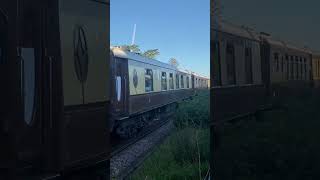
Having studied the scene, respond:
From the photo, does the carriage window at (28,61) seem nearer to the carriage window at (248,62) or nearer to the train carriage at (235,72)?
the train carriage at (235,72)

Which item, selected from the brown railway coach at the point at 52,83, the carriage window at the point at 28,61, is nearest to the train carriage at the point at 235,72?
the brown railway coach at the point at 52,83

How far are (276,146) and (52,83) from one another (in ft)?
3.85

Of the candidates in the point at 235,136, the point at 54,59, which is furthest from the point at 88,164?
the point at 235,136

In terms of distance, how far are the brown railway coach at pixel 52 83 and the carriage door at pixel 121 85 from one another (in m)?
6.26

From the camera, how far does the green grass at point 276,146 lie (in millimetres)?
2148

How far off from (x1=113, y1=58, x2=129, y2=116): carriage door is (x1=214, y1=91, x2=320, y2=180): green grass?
639 cm

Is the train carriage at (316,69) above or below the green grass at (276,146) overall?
above

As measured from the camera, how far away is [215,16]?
7.19ft

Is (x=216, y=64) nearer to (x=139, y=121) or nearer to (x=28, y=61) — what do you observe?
(x=28, y=61)

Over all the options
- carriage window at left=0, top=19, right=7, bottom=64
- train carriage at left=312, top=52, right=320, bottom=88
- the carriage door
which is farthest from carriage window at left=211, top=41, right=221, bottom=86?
the carriage door

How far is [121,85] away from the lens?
10172mm

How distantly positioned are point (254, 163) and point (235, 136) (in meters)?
0.17

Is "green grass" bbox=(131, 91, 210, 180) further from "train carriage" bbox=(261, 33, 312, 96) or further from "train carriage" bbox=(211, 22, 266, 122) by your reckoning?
"train carriage" bbox=(261, 33, 312, 96)

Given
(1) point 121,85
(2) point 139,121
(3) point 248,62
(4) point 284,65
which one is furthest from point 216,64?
(2) point 139,121
